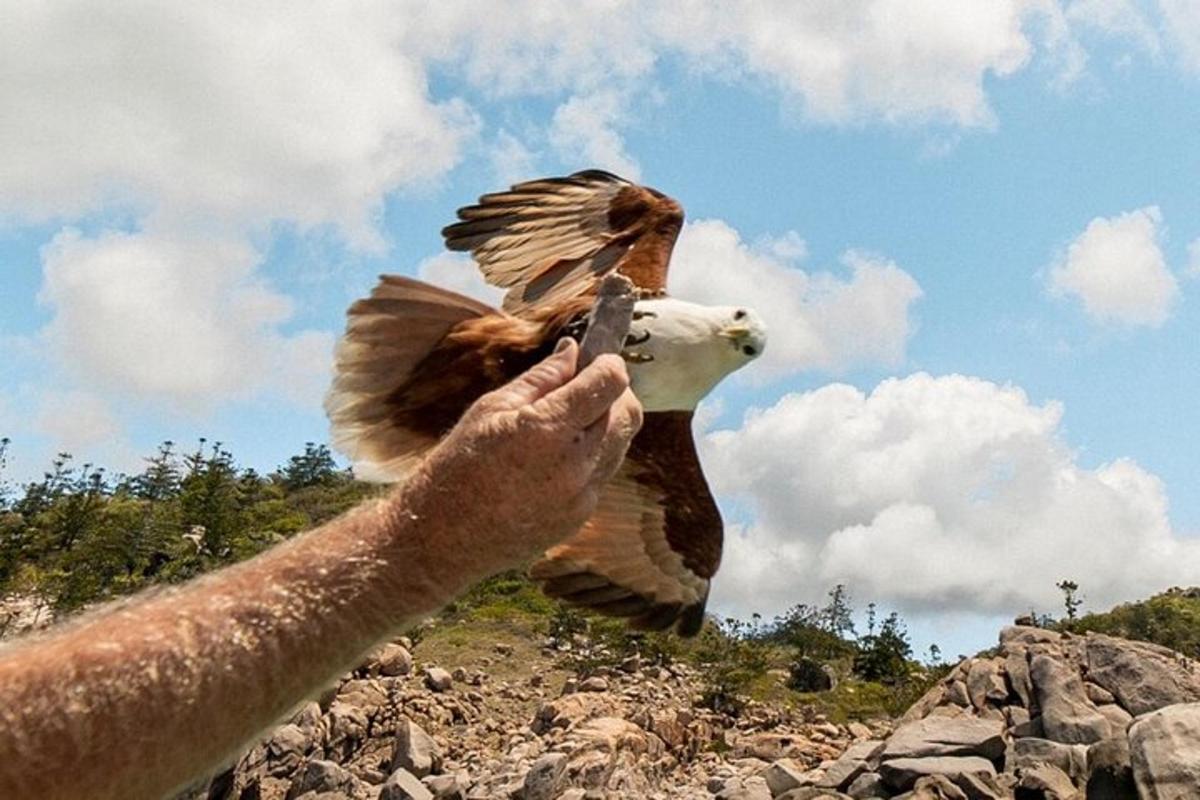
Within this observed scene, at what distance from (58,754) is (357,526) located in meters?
0.51

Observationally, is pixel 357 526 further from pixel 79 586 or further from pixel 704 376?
pixel 79 586

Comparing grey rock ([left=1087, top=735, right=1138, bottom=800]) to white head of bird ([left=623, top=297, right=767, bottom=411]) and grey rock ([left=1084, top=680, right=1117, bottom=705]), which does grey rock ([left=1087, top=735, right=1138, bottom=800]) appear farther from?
white head of bird ([left=623, top=297, right=767, bottom=411])

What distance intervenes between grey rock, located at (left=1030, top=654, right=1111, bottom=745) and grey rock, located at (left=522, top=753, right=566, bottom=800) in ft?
22.1

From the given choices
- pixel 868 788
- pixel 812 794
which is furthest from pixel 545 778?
pixel 868 788

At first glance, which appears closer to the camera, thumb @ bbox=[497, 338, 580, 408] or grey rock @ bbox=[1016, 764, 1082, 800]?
thumb @ bbox=[497, 338, 580, 408]

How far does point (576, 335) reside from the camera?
4508 millimetres

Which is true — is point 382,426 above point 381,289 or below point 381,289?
below

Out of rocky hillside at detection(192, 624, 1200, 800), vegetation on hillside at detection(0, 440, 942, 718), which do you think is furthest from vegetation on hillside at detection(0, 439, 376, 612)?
rocky hillside at detection(192, 624, 1200, 800)

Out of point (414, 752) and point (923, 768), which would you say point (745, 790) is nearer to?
point (923, 768)

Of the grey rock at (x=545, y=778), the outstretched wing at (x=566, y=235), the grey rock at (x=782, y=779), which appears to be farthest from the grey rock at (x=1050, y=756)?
the outstretched wing at (x=566, y=235)

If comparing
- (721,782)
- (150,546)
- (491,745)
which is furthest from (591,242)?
(150,546)

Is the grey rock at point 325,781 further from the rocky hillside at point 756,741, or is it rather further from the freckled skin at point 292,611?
the freckled skin at point 292,611

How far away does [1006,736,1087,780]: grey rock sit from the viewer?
544 inches

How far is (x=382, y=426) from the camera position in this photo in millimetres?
5250
